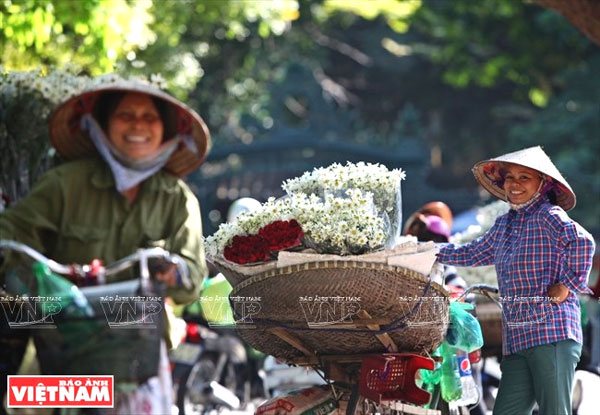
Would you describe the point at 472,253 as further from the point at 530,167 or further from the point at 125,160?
the point at 125,160

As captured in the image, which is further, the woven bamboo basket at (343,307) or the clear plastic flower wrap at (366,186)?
the clear plastic flower wrap at (366,186)

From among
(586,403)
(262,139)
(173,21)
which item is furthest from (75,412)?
(262,139)

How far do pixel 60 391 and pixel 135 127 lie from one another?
4.56 feet

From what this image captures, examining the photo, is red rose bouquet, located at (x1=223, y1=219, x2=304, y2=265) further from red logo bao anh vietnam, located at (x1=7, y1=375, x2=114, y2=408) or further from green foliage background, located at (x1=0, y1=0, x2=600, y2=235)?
green foliage background, located at (x1=0, y1=0, x2=600, y2=235)

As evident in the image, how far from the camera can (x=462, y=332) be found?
6785 millimetres

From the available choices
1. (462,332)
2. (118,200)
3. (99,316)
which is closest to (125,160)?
(118,200)

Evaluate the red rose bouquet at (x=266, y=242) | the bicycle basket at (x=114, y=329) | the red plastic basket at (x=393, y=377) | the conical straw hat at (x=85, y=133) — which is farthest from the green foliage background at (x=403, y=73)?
the bicycle basket at (x=114, y=329)

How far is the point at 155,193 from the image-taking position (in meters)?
5.95

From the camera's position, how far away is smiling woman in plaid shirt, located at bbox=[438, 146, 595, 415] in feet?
21.2

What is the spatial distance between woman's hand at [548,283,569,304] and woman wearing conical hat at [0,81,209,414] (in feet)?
6.12

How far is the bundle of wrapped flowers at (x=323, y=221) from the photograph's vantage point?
5.86 meters

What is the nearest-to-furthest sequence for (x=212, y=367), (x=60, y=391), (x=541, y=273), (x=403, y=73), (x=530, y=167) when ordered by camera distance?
(x=60, y=391)
(x=541, y=273)
(x=530, y=167)
(x=212, y=367)
(x=403, y=73)

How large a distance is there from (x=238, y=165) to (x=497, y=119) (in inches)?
318

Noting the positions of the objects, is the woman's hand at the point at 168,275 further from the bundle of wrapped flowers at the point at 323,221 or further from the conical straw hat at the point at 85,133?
the conical straw hat at the point at 85,133
